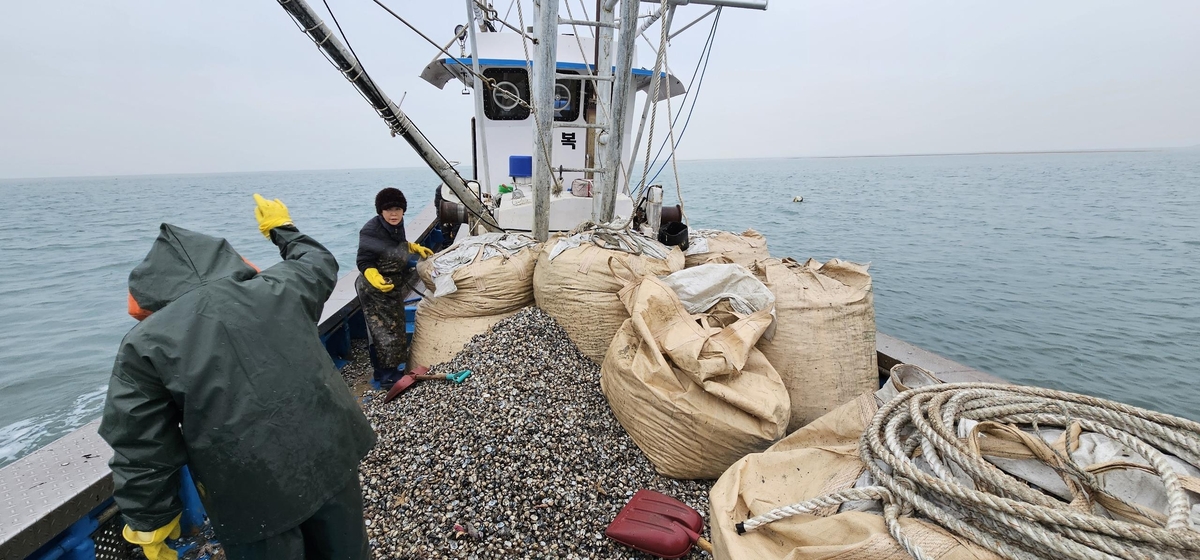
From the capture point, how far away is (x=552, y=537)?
1.95 metres

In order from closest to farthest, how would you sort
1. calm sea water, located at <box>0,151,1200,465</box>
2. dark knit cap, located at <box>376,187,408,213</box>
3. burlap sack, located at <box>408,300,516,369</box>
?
1. dark knit cap, located at <box>376,187,408,213</box>
2. burlap sack, located at <box>408,300,516,369</box>
3. calm sea water, located at <box>0,151,1200,465</box>

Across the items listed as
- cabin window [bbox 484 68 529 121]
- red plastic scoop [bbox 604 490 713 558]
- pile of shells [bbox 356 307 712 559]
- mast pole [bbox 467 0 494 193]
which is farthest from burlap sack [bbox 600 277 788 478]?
cabin window [bbox 484 68 529 121]

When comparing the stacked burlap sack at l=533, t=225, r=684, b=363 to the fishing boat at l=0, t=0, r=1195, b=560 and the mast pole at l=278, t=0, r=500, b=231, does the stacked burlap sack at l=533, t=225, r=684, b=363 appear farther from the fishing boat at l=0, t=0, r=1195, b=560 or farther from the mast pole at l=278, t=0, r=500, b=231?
the mast pole at l=278, t=0, r=500, b=231

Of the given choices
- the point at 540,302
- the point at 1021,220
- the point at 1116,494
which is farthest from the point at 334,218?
the point at 1021,220

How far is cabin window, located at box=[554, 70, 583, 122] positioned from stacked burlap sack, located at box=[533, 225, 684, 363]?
2.89 meters

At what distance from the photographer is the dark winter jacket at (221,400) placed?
1.26 metres

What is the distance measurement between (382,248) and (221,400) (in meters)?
2.03

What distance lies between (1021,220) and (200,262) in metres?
20.8

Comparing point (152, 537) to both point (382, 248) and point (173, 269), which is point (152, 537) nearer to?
point (173, 269)

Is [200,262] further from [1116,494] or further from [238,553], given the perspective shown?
[1116,494]

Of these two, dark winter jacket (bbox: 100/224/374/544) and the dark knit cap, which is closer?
dark winter jacket (bbox: 100/224/374/544)

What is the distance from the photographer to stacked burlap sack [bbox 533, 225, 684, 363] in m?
3.00

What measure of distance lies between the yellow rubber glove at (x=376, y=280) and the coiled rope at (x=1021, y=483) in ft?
8.56

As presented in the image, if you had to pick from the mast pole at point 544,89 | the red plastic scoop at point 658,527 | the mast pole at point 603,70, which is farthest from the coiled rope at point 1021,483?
the mast pole at point 544,89
